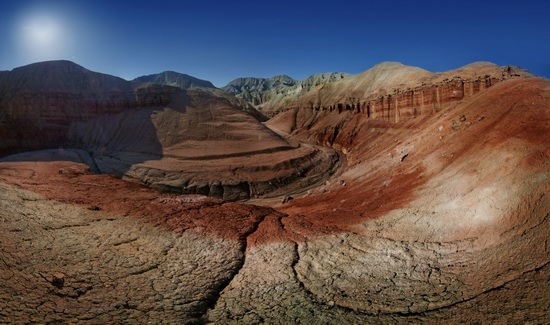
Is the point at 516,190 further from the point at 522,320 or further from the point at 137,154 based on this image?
the point at 137,154

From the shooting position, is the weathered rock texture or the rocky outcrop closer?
the weathered rock texture

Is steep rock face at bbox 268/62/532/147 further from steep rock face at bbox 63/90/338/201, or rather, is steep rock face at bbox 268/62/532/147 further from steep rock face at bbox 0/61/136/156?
steep rock face at bbox 0/61/136/156

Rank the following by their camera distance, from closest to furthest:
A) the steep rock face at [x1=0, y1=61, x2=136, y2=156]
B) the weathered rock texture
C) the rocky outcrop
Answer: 1. the weathered rock texture
2. the steep rock face at [x1=0, y1=61, x2=136, y2=156]
3. the rocky outcrop

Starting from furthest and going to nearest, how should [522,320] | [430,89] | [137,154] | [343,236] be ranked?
1. [137,154]
2. [430,89]
3. [343,236]
4. [522,320]

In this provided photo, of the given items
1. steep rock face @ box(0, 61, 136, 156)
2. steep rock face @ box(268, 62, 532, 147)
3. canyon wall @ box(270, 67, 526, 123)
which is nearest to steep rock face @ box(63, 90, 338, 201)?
steep rock face @ box(0, 61, 136, 156)

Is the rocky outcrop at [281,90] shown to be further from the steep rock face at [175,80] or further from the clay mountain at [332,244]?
the clay mountain at [332,244]

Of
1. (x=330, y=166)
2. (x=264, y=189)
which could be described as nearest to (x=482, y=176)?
(x=264, y=189)
